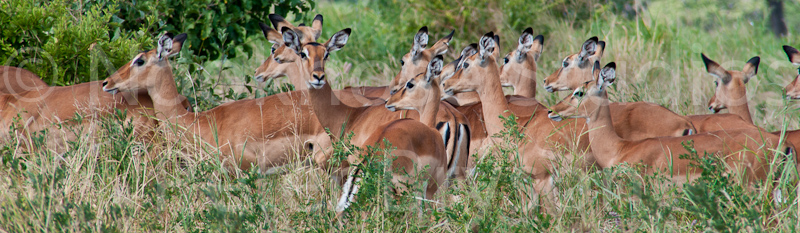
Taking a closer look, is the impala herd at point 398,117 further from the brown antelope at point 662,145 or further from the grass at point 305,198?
the grass at point 305,198

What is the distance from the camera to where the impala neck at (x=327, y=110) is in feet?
16.6

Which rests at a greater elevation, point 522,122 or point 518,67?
point 522,122

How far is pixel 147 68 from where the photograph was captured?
5.04m

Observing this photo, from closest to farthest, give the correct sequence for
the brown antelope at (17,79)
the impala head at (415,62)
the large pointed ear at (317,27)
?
1. the brown antelope at (17,79)
2. the impala head at (415,62)
3. the large pointed ear at (317,27)

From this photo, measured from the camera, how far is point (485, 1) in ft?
32.0

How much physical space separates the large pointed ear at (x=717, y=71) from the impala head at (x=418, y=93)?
206cm

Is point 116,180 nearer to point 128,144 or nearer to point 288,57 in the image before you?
point 128,144

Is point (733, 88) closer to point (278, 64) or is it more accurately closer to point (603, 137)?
point (603, 137)

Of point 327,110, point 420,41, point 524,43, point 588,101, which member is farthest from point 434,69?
point 524,43

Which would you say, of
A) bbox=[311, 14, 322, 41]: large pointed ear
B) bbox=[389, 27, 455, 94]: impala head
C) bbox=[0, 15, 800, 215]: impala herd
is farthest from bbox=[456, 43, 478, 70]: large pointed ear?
bbox=[311, 14, 322, 41]: large pointed ear

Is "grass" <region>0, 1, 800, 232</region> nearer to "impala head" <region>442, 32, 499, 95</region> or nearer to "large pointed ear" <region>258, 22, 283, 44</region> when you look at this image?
"large pointed ear" <region>258, 22, 283, 44</region>

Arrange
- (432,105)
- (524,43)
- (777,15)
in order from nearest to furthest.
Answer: (432,105), (524,43), (777,15)

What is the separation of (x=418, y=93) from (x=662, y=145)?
5.06 feet

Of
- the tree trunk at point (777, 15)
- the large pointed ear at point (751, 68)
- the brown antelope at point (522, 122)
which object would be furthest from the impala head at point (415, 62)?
the tree trunk at point (777, 15)
